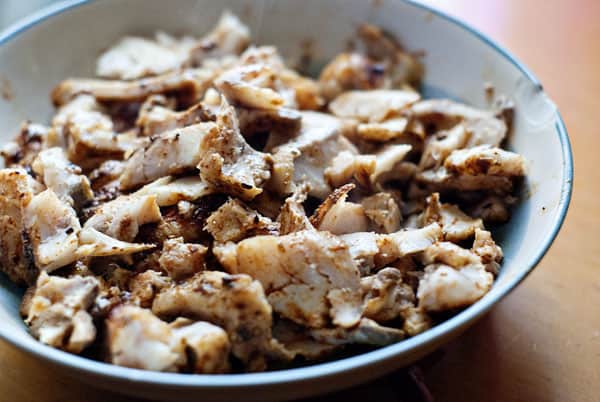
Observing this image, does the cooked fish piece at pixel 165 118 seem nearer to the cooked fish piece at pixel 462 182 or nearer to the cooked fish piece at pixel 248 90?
the cooked fish piece at pixel 248 90

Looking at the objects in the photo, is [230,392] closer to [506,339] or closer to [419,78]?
[506,339]

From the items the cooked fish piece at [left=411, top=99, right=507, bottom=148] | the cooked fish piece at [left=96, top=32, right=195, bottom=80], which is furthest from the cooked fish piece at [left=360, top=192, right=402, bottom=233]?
the cooked fish piece at [left=96, top=32, right=195, bottom=80]

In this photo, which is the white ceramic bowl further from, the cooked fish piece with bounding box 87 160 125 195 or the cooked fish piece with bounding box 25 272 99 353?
the cooked fish piece with bounding box 87 160 125 195

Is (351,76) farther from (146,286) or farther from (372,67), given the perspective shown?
(146,286)

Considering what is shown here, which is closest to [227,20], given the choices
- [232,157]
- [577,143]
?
[232,157]

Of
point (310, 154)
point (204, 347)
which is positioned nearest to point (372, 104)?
point (310, 154)

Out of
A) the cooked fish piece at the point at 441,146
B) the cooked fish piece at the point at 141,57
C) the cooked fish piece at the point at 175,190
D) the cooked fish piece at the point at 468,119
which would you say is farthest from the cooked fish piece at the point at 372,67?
the cooked fish piece at the point at 175,190
